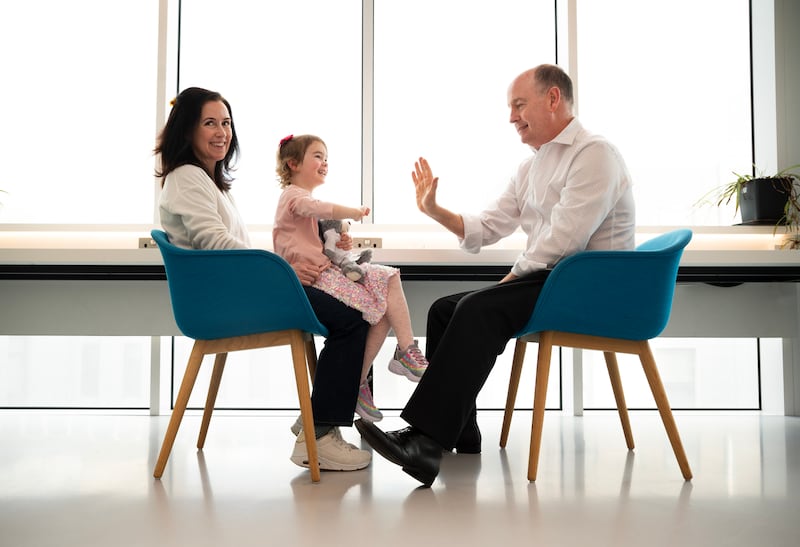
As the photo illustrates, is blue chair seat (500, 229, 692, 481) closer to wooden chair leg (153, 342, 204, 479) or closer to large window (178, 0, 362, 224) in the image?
wooden chair leg (153, 342, 204, 479)

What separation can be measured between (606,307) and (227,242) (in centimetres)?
111

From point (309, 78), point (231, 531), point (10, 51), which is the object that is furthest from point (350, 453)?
point (10, 51)

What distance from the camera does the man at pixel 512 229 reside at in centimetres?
183

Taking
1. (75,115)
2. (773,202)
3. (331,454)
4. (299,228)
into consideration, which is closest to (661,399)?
(331,454)

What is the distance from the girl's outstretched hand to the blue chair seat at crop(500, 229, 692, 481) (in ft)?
2.10

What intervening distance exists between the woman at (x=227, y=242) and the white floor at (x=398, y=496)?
0.09 m

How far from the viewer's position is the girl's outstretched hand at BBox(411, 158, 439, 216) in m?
2.39

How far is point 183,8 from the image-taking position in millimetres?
3928

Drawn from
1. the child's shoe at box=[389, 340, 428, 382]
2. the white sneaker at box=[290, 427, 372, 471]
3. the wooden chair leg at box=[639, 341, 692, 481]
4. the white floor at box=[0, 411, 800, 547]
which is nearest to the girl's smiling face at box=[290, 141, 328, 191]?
the child's shoe at box=[389, 340, 428, 382]

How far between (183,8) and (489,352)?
304 cm

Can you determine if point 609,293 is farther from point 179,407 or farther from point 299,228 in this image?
point 179,407

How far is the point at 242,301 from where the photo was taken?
1.91 meters

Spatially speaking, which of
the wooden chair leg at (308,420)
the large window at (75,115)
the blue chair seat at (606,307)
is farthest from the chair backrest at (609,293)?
the large window at (75,115)

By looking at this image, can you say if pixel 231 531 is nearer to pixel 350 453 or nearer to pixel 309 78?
pixel 350 453
